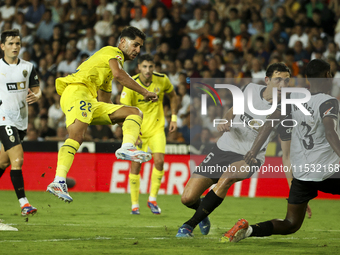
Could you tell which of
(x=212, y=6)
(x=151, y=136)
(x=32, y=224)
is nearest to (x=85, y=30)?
(x=212, y=6)

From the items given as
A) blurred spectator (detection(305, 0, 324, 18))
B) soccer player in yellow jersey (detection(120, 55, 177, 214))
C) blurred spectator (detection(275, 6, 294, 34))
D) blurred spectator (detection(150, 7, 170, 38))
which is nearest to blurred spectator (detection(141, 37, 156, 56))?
blurred spectator (detection(150, 7, 170, 38))

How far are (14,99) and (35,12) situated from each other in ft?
34.0

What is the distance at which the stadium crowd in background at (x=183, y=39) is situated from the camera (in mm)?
13453

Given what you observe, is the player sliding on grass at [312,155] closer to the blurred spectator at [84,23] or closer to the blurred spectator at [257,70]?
the blurred spectator at [257,70]

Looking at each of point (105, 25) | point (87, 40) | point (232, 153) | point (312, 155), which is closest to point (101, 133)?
point (87, 40)

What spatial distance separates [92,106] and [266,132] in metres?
2.15

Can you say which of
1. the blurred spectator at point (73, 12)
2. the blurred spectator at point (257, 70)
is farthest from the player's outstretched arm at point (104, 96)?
the blurred spectator at point (73, 12)

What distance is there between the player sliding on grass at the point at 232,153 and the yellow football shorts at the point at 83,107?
4.44ft

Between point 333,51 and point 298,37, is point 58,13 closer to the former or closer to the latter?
point 298,37

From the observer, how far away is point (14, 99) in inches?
302

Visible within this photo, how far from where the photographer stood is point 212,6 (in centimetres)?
1617

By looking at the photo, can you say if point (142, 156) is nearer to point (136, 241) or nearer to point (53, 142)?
point (136, 241)

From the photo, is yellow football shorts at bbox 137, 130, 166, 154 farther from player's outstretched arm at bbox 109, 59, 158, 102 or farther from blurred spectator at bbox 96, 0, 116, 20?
blurred spectator at bbox 96, 0, 116, 20

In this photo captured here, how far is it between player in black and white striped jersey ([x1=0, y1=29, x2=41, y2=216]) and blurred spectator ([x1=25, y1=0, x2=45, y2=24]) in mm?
9985
